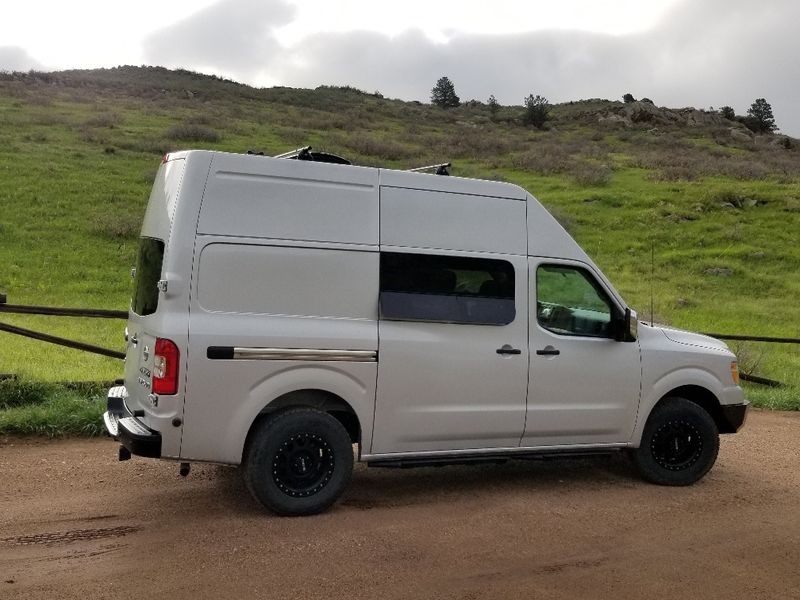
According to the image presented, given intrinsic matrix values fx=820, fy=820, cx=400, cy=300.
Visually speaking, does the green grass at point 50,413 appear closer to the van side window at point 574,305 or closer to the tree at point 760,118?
the van side window at point 574,305

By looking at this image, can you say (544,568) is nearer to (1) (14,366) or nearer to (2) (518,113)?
(1) (14,366)

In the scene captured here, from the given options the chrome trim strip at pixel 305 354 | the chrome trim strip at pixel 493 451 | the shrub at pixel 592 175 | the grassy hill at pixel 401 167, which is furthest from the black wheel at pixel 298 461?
the shrub at pixel 592 175

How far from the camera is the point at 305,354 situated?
232 inches

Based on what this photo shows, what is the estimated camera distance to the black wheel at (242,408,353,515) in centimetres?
584

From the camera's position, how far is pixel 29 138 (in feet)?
104

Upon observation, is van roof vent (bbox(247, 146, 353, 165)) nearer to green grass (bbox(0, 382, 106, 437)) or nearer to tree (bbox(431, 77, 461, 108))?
green grass (bbox(0, 382, 106, 437))

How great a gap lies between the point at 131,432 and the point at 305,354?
4.30ft

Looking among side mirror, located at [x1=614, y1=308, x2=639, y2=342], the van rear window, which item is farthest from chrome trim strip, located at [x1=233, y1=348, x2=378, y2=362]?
side mirror, located at [x1=614, y1=308, x2=639, y2=342]

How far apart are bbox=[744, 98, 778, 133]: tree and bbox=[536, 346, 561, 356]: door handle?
71.3 m

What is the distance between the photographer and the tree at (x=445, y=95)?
77.8 metres

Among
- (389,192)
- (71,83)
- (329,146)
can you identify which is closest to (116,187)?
(329,146)

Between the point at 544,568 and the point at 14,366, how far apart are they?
863 cm

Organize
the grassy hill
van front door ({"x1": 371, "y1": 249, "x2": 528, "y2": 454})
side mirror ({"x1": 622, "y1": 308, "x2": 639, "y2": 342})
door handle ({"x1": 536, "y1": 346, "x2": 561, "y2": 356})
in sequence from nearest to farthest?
Answer: van front door ({"x1": 371, "y1": 249, "x2": 528, "y2": 454}) < door handle ({"x1": 536, "y1": 346, "x2": 561, "y2": 356}) < side mirror ({"x1": 622, "y1": 308, "x2": 639, "y2": 342}) < the grassy hill

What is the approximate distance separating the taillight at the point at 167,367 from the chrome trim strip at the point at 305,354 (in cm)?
41
